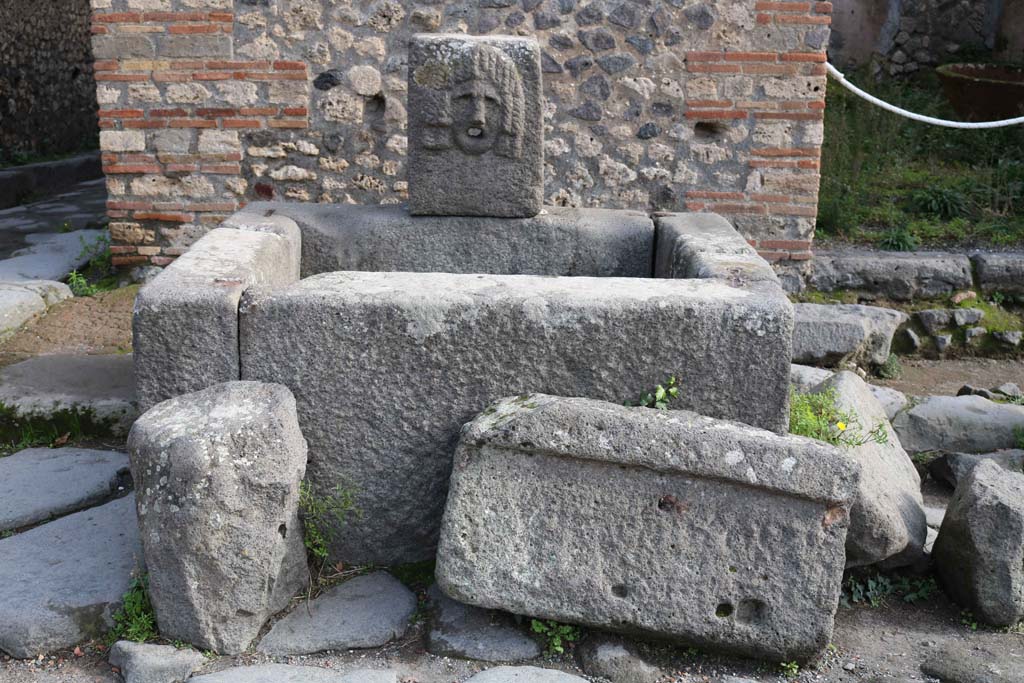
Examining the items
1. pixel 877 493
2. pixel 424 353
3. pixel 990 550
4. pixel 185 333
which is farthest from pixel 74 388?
pixel 990 550

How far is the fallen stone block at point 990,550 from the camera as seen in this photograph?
281cm

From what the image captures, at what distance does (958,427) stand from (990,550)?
5.71 ft

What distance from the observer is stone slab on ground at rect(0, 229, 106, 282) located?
19.3 ft

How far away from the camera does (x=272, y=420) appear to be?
103 inches

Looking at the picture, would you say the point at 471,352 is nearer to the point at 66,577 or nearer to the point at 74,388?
the point at 66,577

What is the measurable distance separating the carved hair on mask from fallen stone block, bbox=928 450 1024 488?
204 centimetres

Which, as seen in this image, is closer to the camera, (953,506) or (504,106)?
(953,506)

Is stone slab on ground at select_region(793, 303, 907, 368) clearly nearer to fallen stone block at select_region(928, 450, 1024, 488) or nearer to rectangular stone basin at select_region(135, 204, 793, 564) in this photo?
fallen stone block at select_region(928, 450, 1024, 488)

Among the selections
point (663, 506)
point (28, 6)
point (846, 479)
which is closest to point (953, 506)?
point (846, 479)

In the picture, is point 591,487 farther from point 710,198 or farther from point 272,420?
point 710,198

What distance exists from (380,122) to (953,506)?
12.5 ft

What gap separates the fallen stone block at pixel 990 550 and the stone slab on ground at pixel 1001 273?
3162 millimetres

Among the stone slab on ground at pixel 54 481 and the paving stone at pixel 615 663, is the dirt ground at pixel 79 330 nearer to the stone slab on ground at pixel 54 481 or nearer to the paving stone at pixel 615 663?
the stone slab on ground at pixel 54 481

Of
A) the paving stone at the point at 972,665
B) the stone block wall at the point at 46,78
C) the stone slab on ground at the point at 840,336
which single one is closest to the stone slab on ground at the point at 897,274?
the stone slab on ground at the point at 840,336
